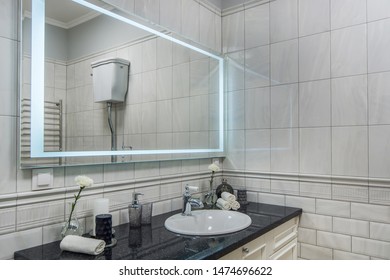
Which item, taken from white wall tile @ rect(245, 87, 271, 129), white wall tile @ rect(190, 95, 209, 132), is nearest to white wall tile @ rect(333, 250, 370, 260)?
white wall tile @ rect(245, 87, 271, 129)

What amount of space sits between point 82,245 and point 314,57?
1.49m

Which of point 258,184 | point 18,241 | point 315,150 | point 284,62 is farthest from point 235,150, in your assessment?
point 18,241

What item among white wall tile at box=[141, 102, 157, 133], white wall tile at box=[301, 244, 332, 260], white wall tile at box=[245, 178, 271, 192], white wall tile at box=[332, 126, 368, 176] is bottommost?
white wall tile at box=[301, 244, 332, 260]

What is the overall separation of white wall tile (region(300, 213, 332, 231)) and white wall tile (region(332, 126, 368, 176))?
26cm

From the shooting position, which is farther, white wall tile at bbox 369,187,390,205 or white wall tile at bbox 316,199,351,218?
white wall tile at bbox 316,199,351,218

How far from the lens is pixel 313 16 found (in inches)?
64.6

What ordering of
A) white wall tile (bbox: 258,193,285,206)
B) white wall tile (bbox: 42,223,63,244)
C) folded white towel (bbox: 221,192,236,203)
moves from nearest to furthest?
white wall tile (bbox: 42,223,63,244) → folded white towel (bbox: 221,192,236,203) → white wall tile (bbox: 258,193,285,206)

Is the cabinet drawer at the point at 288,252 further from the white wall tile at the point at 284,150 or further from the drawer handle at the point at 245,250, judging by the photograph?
the white wall tile at the point at 284,150

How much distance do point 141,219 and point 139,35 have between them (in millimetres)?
902

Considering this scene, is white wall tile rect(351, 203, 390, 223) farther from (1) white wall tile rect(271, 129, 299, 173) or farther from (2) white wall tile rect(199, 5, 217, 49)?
(2) white wall tile rect(199, 5, 217, 49)

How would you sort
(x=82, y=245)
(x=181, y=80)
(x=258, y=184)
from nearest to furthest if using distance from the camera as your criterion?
(x=82, y=245), (x=181, y=80), (x=258, y=184)

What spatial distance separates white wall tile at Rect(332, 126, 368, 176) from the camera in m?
1.46

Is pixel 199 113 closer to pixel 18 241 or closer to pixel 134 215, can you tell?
pixel 134 215

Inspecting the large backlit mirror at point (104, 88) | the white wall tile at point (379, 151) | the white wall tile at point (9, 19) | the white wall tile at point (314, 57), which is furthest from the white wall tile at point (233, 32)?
the white wall tile at point (9, 19)
